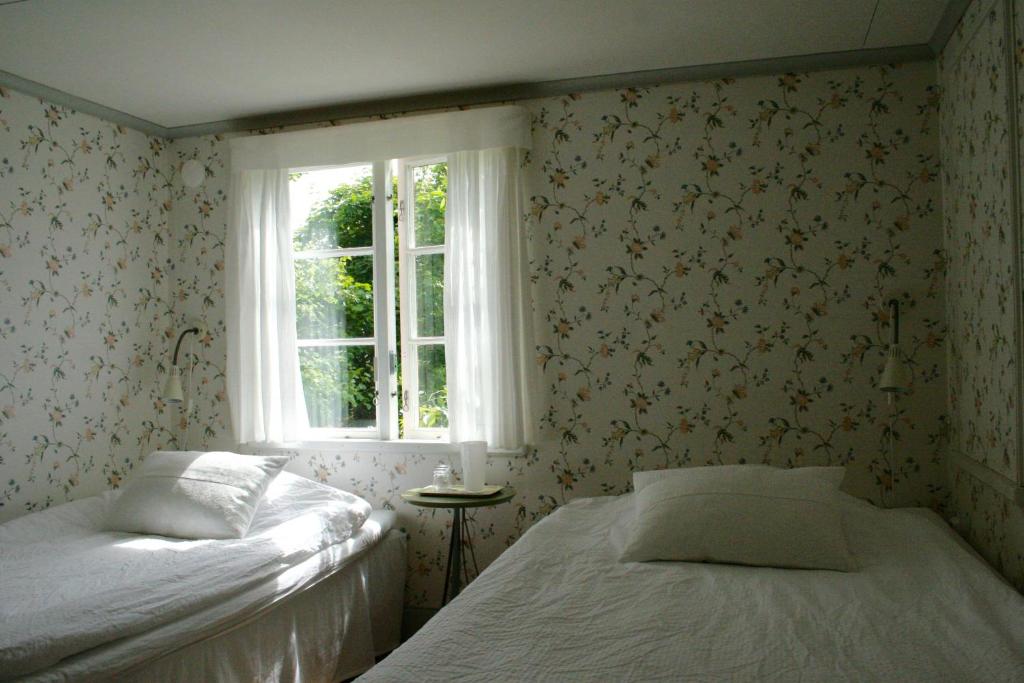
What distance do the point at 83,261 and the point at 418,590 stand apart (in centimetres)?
221

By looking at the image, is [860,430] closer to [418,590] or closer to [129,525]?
[418,590]

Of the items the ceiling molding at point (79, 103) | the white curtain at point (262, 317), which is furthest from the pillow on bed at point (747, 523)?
the ceiling molding at point (79, 103)

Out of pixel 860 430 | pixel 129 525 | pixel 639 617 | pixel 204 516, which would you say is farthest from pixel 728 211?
pixel 129 525

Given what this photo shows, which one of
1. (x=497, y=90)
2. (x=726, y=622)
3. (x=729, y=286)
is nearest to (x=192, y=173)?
(x=497, y=90)

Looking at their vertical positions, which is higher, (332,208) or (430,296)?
(332,208)

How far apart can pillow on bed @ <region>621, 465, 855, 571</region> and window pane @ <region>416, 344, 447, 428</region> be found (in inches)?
53.6

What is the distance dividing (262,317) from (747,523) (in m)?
2.50

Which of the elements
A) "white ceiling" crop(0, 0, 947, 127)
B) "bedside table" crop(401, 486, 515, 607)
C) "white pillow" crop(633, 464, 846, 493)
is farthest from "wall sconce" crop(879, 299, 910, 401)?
"bedside table" crop(401, 486, 515, 607)

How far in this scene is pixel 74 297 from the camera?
3.43 m

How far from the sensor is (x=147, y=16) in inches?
102

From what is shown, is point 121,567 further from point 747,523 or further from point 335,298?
point 747,523

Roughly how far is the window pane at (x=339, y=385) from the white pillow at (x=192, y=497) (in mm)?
597

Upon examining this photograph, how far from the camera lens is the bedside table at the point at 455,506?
3049 mm

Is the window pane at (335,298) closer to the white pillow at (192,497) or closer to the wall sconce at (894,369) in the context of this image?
the white pillow at (192,497)
